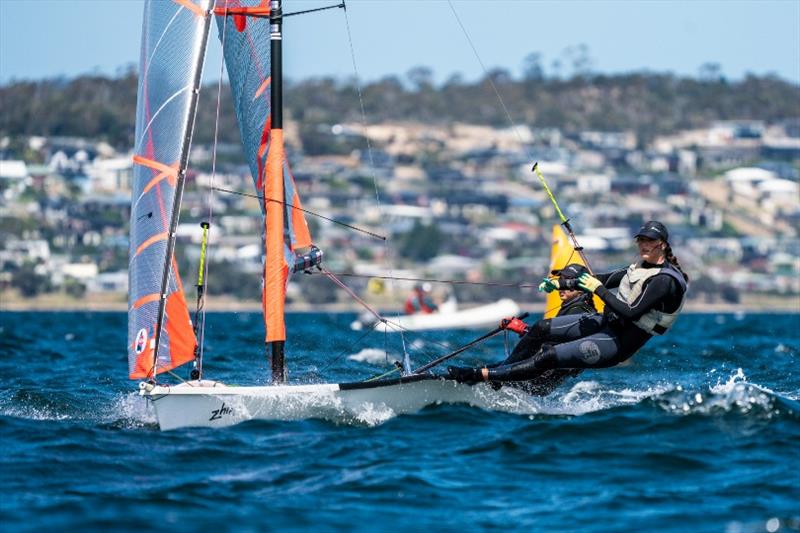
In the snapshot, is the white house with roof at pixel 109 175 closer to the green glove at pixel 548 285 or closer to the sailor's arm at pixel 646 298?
the green glove at pixel 548 285

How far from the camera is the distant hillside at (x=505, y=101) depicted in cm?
13662

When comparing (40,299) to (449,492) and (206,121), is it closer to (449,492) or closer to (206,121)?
(206,121)

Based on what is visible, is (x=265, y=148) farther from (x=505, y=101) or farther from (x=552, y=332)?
(x=505, y=101)

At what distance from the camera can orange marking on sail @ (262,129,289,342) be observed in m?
11.3

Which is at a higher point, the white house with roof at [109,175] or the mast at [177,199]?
the white house with roof at [109,175]

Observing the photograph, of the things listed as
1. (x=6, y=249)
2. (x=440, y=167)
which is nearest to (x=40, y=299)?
(x=6, y=249)

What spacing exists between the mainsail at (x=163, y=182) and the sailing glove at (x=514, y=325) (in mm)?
2500

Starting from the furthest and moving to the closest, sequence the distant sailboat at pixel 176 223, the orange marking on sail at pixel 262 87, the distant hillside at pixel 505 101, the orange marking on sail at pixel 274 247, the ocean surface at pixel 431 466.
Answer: the distant hillside at pixel 505 101
the orange marking on sail at pixel 262 87
the orange marking on sail at pixel 274 247
the distant sailboat at pixel 176 223
the ocean surface at pixel 431 466

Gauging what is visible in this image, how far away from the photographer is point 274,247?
11.4 metres

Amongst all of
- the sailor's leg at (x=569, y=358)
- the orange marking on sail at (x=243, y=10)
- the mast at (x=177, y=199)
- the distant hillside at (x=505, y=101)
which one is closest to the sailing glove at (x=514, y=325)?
the sailor's leg at (x=569, y=358)

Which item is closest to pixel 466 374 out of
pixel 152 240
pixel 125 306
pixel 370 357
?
pixel 152 240

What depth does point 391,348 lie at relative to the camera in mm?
23234

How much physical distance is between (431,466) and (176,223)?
3.17 meters

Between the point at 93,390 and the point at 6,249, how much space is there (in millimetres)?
80459
